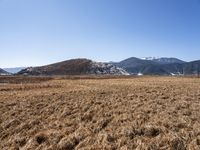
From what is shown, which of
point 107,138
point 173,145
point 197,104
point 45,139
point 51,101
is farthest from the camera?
point 51,101

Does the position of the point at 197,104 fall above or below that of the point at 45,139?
above

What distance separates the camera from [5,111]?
23359 mm

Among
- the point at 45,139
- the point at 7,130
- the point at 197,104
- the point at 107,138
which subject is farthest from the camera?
the point at 197,104

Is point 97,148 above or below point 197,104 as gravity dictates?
below

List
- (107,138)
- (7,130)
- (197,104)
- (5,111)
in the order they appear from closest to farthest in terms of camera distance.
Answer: (107,138), (7,130), (197,104), (5,111)

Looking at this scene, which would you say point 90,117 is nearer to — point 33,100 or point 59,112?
point 59,112

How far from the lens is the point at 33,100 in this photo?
26734mm

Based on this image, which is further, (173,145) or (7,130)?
(7,130)

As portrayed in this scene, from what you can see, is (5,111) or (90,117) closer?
(90,117)

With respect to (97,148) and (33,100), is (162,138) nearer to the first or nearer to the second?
(97,148)

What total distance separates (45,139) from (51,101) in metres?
9.78

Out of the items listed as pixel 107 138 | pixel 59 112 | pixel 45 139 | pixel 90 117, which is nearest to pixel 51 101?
pixel 59 112

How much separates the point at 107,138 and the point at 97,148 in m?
1.03

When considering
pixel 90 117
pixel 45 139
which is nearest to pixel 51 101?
pixel 90 117
